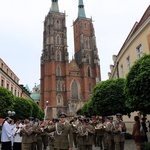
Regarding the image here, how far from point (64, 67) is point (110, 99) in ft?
184

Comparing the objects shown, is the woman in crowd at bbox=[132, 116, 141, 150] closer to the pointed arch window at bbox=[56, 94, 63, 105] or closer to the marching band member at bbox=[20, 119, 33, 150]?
the marching band member at bbox=[20, 119, 33, 150]

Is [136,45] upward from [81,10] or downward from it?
downward

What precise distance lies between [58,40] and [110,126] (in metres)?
69.3

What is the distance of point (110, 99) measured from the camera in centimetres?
1839

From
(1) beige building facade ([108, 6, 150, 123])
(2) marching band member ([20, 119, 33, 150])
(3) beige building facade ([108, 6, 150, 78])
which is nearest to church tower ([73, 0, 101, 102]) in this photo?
(1) beige building facade ([108, 6, 150, 123])

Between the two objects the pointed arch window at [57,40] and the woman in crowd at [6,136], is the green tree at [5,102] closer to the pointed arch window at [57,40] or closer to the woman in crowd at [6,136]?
the woman in crowd at [6,136]

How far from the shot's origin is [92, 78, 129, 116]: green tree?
1817 centimetres

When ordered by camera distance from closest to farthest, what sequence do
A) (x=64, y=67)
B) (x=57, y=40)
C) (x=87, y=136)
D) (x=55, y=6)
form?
(x=87, y=136)
(x=64, y=67)
(x=57, y=40)
(x=55, y=6)

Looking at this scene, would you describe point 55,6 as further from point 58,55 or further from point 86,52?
point 58,55

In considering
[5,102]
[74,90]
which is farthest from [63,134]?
[74,90]

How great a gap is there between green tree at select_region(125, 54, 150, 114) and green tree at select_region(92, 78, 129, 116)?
630 centimetres

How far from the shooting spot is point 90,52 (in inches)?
3238

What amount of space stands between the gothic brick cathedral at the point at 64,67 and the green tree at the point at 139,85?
57.1 meters

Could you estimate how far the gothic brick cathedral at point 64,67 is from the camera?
6938 cm
